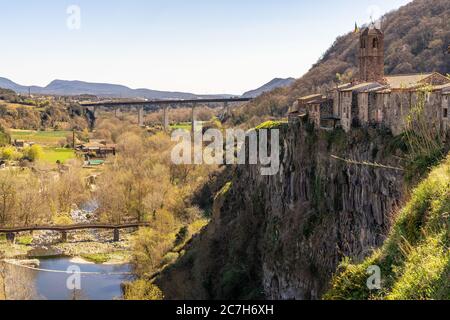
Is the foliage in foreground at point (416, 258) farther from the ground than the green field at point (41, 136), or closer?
farther from the ground

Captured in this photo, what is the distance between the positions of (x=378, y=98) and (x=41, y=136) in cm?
9719

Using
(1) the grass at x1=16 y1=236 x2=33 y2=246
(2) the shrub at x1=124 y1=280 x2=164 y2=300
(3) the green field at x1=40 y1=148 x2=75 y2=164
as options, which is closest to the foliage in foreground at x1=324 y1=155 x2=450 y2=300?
(2) the shrub at x1=124 y1=280 x2=164 y2=300

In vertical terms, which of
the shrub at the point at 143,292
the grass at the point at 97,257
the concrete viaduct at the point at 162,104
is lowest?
the grass at the point at 97,257

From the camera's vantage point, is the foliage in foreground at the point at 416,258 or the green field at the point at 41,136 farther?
the green field at the point at 41,136

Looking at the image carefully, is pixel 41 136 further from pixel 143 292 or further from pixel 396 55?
pixel 143 292

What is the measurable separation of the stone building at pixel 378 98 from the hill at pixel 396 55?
40.1 metres

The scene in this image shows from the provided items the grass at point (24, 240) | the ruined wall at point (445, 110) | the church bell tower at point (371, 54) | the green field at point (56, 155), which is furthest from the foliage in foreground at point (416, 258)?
the green field at point (56, 155)

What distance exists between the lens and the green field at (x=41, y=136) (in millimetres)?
105225

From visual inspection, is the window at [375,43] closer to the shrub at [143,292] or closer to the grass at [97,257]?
the shrub at [143,292]

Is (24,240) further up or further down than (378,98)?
further down

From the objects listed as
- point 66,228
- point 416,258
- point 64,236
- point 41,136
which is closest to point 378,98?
point 416,258

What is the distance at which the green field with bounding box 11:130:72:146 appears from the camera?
345 feet

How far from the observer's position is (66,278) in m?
40.4

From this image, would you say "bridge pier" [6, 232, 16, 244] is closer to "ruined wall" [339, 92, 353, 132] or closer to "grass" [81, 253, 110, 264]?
"grass" [81, 253, 110, 264]
